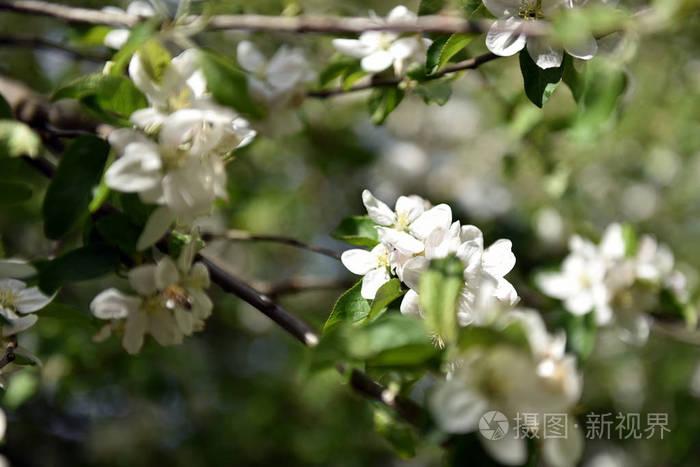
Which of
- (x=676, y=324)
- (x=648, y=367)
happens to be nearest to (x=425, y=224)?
(x=676, y=324)

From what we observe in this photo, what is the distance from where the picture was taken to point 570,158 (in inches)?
97.0

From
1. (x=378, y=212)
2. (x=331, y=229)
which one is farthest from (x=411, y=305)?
(x=331, y=229)

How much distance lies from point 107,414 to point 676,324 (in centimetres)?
198

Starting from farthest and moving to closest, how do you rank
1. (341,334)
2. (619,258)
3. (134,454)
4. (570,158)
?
(570,158) < (134,454) < (619,258) < (341,334)

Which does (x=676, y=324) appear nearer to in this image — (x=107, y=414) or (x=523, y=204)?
(x=523, y=204)

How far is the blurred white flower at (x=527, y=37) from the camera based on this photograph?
809 millimetres

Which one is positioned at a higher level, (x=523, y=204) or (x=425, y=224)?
(x=425, y=224)

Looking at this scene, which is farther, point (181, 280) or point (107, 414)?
point (107, 414)

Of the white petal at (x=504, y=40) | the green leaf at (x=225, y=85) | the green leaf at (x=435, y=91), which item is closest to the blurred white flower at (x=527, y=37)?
the white petal at (x=504, y=40)

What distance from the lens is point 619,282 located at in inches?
51.0

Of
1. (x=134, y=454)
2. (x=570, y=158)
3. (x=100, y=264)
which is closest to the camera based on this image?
(x=100, y=264)

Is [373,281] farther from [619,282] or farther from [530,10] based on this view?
[619,282]

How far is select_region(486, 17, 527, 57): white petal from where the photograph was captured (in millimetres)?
807

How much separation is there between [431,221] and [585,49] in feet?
1.02
